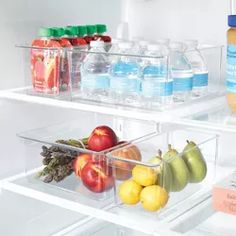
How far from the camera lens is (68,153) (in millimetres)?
1761

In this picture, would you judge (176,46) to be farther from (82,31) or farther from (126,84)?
(82,31)

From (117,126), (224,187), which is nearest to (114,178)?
(224,187)

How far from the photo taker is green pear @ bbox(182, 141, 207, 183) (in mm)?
1646

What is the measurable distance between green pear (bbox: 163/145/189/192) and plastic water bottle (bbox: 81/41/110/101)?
0.26 metres

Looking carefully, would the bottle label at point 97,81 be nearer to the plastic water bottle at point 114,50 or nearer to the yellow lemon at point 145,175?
the plastic water bottle at point 114,50

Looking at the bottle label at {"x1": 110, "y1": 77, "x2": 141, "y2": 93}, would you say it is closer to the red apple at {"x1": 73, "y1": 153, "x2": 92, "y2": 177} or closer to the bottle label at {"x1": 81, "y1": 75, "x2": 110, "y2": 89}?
the bottle label at {"x1": 81, "y1": 75, "x2": 110, "y2": 89}

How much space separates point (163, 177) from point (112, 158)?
0.16 metres

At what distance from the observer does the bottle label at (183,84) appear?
156cm

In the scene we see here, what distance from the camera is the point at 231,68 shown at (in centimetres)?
144

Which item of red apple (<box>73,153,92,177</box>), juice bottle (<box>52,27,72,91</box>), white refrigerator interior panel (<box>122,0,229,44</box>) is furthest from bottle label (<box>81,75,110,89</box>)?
white refrigerator interior panel (<box>122,0,229,44</box>)

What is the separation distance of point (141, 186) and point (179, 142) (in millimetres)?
478

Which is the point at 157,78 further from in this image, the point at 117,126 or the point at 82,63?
the point at 117,126

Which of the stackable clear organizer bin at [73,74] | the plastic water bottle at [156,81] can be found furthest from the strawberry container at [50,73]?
the plastic water bottle at [156,81]

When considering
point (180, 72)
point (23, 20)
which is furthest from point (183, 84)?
point (23, 20)
